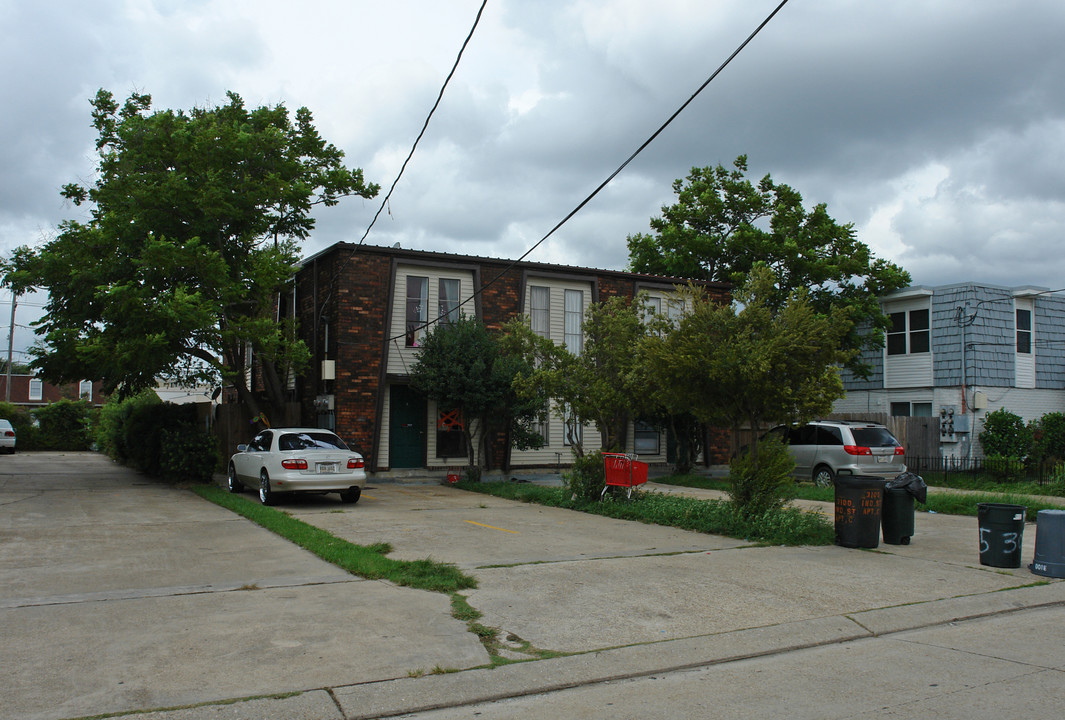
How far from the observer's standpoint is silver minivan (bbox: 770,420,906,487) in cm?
1794

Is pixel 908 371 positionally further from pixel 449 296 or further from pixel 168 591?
pixel 168 591

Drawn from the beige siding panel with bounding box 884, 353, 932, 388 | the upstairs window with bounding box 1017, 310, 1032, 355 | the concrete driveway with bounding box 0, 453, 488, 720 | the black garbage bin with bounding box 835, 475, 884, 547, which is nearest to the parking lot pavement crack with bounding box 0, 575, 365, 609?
the concrete driveway with bounding box 0, 453, 488, 720

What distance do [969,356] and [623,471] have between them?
16.2m

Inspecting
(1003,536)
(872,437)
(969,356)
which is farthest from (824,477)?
(969,356)

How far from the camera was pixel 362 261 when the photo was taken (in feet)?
65.9

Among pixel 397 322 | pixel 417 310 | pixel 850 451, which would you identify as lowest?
pixel 850 451

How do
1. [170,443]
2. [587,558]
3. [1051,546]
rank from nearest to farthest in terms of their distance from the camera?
[1051,546] → [587,558] → [170,443]

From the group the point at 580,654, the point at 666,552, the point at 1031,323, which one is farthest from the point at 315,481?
the point at 1031,323

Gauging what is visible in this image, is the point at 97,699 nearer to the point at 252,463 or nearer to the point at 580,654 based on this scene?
the point at 580,654

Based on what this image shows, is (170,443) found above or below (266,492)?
above

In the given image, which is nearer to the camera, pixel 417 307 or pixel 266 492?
pixel 266 492

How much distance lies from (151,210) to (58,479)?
8.30m

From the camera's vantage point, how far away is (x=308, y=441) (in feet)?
51.4

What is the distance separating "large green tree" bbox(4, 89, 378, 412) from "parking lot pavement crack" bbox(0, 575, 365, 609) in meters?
9.24
